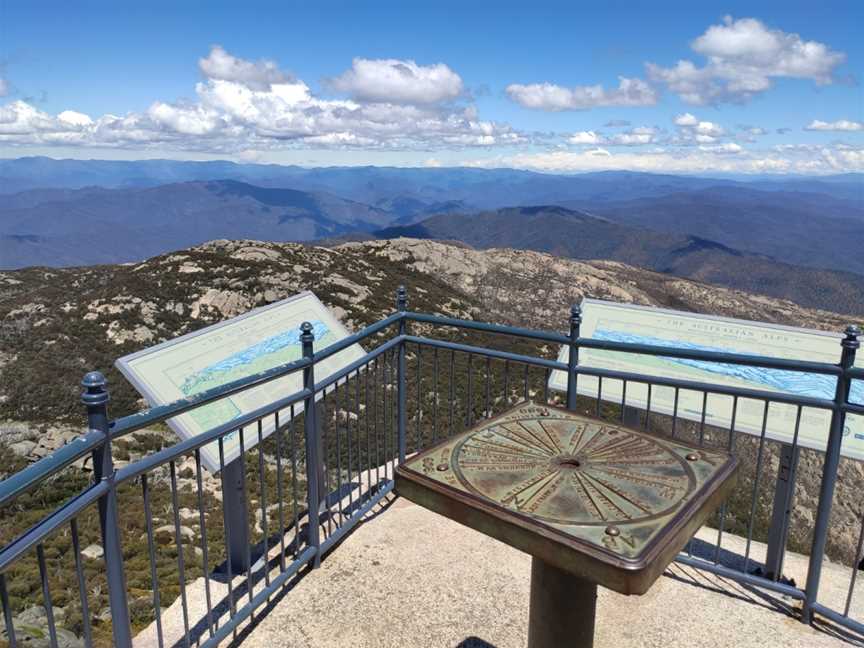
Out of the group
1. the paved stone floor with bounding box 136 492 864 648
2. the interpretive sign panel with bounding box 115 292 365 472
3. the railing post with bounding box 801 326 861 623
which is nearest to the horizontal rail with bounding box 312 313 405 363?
the interpretive sign panel with bounding box 115 292 365 472

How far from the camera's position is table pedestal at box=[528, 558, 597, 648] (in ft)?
9.85

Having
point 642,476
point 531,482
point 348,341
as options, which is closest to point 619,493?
point 642,476

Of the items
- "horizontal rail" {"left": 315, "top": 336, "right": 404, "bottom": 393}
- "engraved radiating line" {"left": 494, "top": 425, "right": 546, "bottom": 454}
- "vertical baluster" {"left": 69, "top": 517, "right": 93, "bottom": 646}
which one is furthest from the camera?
"horizontal rail" {"left": 315, "top": 336, "right": 404, "bottom": 393}

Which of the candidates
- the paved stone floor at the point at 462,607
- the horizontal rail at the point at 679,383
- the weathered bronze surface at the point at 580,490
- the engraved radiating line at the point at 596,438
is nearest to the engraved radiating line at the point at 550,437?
the weathered bronze surface at the point at 580,490

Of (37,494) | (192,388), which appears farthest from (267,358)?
(37,494)

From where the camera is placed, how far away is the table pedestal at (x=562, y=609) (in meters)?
3.00

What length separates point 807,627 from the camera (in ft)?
13.8

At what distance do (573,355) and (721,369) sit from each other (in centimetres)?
149

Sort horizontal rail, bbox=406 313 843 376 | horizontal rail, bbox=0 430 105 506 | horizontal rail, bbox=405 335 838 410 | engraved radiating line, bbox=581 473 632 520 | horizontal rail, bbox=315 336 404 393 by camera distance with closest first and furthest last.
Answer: horizontal rail, bbox=0 430 105 506 → engraved radiating line, bbox=581 473 632 520 → horizontal rail, bbox=406 313 843 376 → horizontal rail, bbox=405 335 838 410 → horizontal rail, bbox=315 336 404 393

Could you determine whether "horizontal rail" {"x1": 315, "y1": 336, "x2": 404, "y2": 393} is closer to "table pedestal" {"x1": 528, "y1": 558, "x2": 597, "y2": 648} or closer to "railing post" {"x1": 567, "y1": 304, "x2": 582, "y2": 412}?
"railing post" {"x1": 567, "y1": 304, "x2": 582, "y2": 412}

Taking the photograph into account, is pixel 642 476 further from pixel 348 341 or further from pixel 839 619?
pixel 348 341

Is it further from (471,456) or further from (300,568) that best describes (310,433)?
(471,456)

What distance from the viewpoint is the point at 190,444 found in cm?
326

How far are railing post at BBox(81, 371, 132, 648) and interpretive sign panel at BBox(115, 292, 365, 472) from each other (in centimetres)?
124
